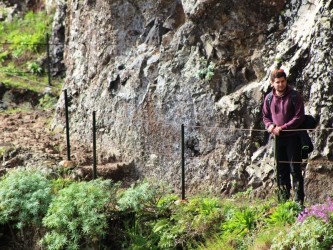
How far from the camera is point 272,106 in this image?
327 inches

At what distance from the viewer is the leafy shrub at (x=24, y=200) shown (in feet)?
30.3

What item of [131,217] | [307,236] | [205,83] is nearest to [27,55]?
[205,83]

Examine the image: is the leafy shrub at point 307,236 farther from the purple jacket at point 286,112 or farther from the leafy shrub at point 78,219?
the leafy shrub at point 78,219

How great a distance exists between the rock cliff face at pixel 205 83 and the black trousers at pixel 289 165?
120cm

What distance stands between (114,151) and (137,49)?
2139 millimetres

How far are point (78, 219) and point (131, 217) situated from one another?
2.73 ft

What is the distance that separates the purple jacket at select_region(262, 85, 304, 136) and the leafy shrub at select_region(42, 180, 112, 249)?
273 centimetres

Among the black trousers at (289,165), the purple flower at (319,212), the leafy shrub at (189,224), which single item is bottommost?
the leafy shrub at (189,224)

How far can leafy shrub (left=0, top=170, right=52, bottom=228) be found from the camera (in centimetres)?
924

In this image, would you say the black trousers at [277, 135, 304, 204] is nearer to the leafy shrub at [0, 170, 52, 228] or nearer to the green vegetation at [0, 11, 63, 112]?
the leafy shrub at [0, 170, 52, 228]


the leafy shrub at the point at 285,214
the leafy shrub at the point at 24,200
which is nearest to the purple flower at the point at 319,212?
the leafy shrub at the point at 285,214

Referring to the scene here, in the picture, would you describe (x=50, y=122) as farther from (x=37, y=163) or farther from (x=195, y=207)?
(x=195, y=207)

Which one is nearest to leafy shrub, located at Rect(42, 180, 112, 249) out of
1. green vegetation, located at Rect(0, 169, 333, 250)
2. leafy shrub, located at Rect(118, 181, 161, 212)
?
green vegetation, located at Rect(0, 169, 333, 250)

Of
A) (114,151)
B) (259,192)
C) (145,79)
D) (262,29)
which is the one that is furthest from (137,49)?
(259,192)
